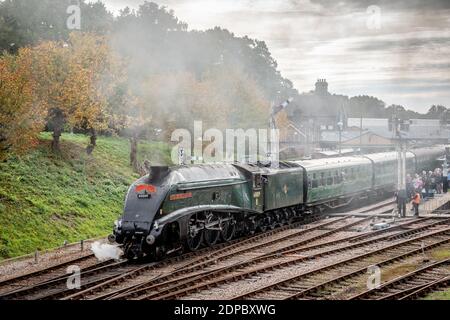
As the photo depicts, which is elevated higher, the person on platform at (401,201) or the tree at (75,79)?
the tree at (75,79)

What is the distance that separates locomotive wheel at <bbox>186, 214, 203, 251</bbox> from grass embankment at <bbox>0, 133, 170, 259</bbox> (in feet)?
12.8

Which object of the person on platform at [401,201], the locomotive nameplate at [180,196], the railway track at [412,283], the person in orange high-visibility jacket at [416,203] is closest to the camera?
the railway track at [412,283]

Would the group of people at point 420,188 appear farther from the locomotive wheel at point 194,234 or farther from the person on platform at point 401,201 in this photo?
the locomotive wheel at point 194,234

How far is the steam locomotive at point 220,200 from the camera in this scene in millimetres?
18422

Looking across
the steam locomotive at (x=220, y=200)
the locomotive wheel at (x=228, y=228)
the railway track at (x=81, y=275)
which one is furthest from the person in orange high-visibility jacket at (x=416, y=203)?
the railway track at (x=81, y=275)

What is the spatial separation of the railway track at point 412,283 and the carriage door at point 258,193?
7.84 m

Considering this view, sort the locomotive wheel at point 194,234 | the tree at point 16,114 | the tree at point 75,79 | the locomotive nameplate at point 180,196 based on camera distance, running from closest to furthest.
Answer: the locomotive nameplate at point 180,196, the locomotive wheel at point 194,234, the tree at point 16,114, the tree at point 75,79

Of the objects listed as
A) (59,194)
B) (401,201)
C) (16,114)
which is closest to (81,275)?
(16,114)

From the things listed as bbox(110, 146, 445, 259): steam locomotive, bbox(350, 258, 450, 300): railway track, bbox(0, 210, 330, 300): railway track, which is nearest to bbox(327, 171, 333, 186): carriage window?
bbox(110, 146, 445, 259): steam locomotive

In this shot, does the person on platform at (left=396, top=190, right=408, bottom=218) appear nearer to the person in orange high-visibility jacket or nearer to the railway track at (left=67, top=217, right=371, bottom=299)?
the person in orange high-visibility jacket

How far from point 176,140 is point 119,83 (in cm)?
424

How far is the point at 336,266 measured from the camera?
17656 mm

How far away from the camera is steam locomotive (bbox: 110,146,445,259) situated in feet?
60.4

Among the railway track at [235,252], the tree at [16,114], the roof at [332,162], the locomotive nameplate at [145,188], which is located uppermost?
the tree at [16,114]
